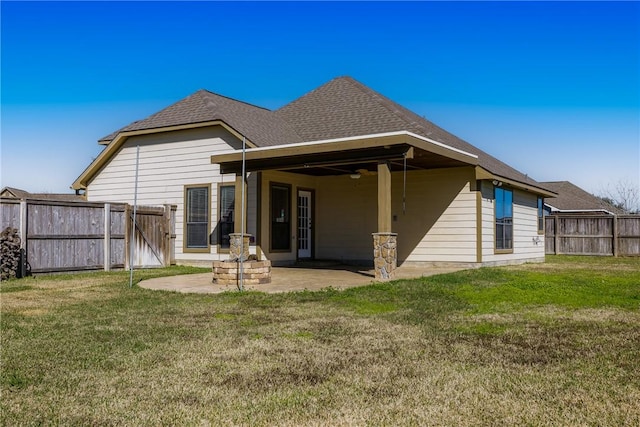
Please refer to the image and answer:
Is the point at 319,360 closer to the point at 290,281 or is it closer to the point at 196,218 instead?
the point at 290,281

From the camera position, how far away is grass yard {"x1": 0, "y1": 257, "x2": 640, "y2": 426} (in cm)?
367

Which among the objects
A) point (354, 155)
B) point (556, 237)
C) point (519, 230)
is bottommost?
point (556, 237)

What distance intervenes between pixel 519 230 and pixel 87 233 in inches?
490

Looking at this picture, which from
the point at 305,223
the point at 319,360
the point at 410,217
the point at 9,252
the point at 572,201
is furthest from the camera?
the point at 572,201

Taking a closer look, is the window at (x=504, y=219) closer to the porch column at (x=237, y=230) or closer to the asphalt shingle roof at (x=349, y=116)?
the asphalt shingle roof at (x=349, y=116)

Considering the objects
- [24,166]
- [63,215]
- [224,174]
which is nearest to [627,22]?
[224,174]

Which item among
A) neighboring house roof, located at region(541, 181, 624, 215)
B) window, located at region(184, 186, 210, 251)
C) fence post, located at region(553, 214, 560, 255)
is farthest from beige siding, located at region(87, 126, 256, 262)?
neighboring house roof, located at region(541, 181, 624, 215)

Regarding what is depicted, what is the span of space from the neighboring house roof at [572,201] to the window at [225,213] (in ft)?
72.9

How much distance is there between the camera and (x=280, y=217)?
50.5ft

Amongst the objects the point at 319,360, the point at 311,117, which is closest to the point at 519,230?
the point at 311,117

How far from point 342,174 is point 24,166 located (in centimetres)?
1616

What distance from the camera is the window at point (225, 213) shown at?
14.9 metres

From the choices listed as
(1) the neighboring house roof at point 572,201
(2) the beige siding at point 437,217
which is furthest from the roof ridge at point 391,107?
(1) the neighboring house roof at point 572,201

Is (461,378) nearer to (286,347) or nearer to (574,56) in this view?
(286,347)
